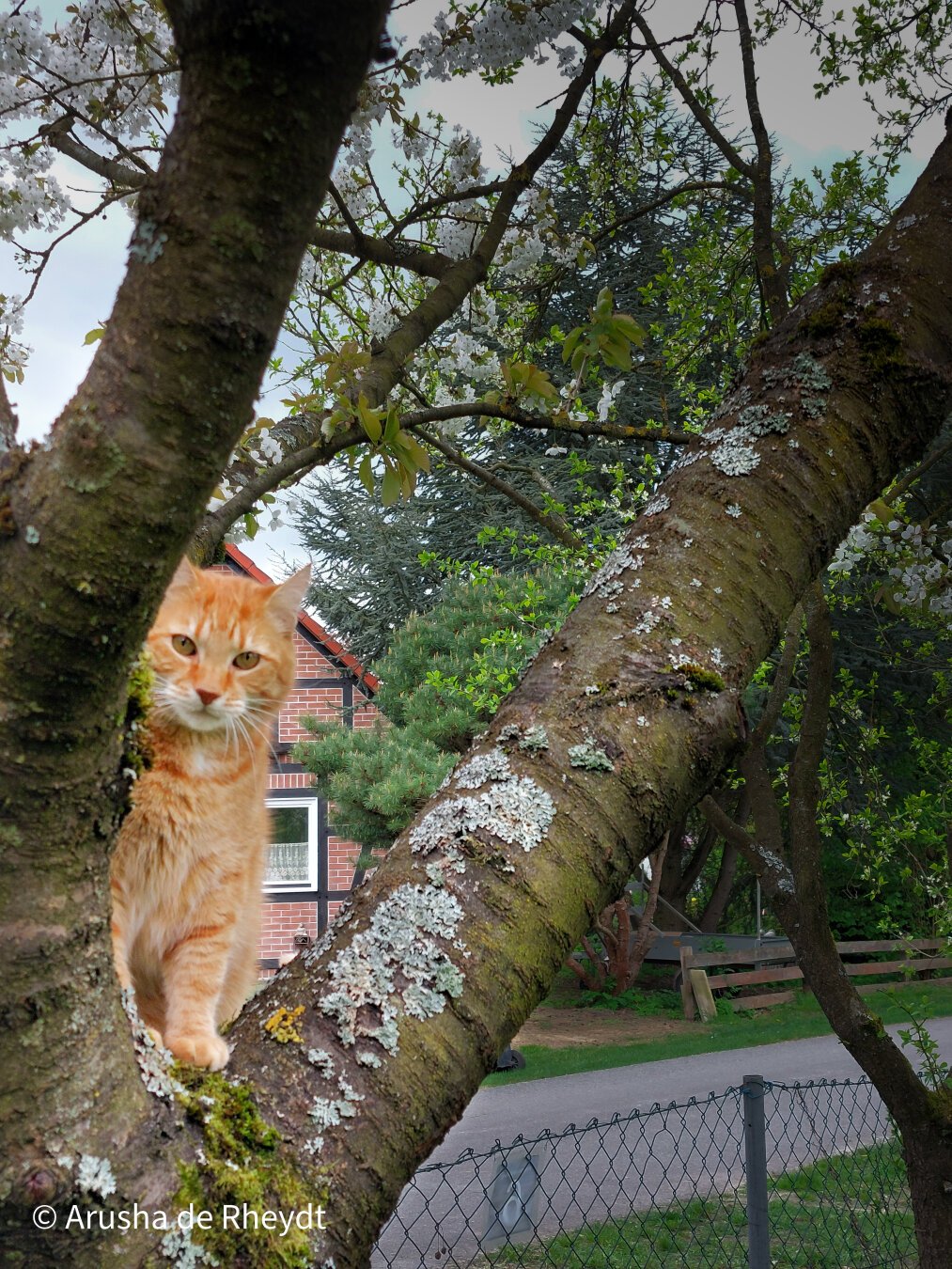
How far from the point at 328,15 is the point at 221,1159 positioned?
3.33ft

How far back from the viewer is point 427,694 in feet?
36.3

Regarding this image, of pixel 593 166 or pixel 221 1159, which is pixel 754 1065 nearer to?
pixel 593 166

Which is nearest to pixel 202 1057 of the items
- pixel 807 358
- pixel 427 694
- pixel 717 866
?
pixel 807 358

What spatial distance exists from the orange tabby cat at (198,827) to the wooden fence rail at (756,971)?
1364cm

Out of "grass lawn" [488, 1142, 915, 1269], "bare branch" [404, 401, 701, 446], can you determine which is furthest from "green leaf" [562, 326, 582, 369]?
"grass lawn" [488, 1142, 915, 1269]

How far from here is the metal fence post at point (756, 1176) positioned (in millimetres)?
4062

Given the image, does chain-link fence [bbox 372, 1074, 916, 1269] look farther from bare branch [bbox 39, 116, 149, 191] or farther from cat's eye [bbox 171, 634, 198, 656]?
bare branch [bbox 39, 116, 149, 191]

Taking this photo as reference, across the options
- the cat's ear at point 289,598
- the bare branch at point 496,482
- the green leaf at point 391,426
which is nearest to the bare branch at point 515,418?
the bare branch at point 496,482

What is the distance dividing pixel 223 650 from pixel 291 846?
45.9 ft

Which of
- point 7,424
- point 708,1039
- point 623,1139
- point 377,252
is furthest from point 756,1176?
point 708,1039

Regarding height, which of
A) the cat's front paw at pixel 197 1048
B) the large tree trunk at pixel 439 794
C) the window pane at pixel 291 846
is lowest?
the window pane at pixel 291 846

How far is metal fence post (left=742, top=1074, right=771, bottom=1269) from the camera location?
4062mm

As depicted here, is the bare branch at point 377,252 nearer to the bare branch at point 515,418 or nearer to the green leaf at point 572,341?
the bare branch at point 515,418

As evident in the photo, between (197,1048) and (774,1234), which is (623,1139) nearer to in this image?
(774,1234)
